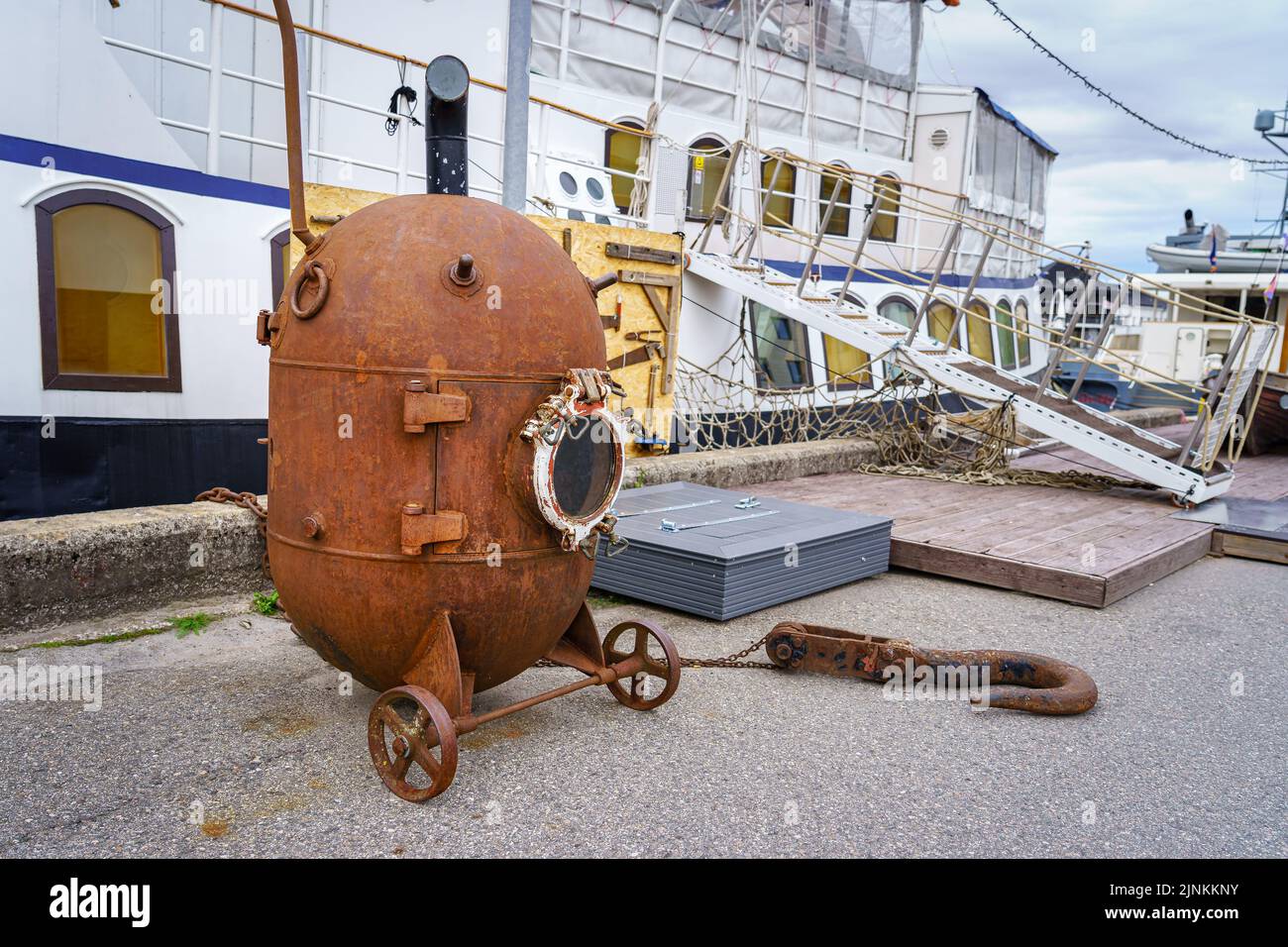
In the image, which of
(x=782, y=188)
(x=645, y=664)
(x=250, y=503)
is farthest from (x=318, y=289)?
(x=782, y=188)

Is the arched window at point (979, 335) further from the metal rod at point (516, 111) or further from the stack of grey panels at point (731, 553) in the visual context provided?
the metal rod at point (516, 111)

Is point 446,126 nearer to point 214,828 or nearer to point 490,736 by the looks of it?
point 490,736

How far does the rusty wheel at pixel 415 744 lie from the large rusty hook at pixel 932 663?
1.94 m

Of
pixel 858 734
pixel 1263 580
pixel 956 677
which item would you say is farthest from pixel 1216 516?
pixel 858 734

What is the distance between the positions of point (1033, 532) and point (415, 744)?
220 inches

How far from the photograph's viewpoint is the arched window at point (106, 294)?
698 cm

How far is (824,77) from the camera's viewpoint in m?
15.9

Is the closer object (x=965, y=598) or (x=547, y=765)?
(x=547, y=765)

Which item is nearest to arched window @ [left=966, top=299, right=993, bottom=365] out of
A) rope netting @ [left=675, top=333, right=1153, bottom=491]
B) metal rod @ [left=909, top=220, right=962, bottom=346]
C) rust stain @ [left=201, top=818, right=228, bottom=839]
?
rope netting @ [left=675, top=333, right=1153, bottom=491]

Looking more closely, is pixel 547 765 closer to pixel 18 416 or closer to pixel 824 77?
pixel 18 416

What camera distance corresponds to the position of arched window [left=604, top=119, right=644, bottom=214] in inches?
501

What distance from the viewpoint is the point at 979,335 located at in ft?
56.0

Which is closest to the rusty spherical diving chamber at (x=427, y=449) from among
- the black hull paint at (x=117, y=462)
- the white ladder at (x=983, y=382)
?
the black hull paint at (x=117, y=462)

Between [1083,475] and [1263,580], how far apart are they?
10.2ft
